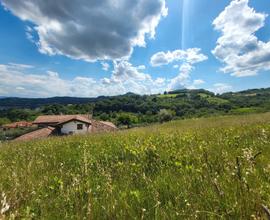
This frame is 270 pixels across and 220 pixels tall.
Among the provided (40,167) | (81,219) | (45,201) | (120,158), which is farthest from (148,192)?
(40,167)

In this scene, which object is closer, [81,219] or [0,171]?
[81,219]

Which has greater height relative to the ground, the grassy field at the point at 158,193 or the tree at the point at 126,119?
the grassy field at the point at 158,193

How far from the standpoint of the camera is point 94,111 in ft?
439

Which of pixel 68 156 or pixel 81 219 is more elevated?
pixel 81 219

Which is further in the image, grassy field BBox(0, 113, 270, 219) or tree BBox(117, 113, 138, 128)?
tree BBox(117, 113, 138, 128)

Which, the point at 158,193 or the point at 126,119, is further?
the point at 126,119

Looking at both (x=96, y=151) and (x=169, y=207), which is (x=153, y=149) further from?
(x=169, y=207)

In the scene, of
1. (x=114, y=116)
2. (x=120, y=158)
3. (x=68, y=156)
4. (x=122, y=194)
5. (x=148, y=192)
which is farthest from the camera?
(x=114, y=116)

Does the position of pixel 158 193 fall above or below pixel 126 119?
above

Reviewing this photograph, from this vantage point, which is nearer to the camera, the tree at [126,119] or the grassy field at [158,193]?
the grassy field at [158,193]

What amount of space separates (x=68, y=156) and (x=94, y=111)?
129 meters

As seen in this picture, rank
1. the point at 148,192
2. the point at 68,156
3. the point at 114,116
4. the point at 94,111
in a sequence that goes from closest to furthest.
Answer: the point at 148,192
the point at 68,156
the point at 114,116
the point at 94,111

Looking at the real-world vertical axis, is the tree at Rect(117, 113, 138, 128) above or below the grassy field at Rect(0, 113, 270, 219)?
below

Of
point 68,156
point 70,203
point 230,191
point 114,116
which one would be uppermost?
point 230,191
